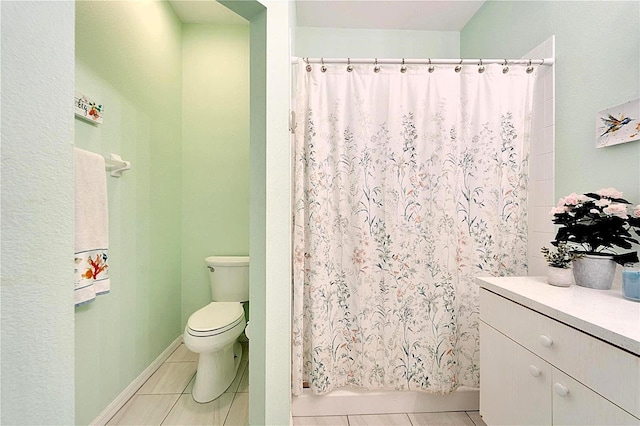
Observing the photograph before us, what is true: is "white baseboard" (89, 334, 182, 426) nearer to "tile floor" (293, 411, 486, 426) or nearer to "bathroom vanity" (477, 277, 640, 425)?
"tile floor" (293, 411, 486, 426)

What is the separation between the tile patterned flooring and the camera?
1.78 m

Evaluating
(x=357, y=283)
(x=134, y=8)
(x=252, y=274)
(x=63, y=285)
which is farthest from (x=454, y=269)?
(x=134, y=8)

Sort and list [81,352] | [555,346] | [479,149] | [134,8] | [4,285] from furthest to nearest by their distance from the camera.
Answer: [134,8] → [479,149] → [81,352] → [555,346] → [4,285]

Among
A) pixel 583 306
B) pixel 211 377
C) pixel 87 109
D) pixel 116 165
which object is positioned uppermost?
pixel 87 109

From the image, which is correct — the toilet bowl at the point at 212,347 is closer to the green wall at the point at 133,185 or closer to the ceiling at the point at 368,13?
the green wall at the point at 133,185

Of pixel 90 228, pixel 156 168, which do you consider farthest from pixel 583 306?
pixel 156 168

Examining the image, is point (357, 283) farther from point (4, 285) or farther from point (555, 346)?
point (4, 285)

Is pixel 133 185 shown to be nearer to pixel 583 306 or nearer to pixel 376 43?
pixel 376 43

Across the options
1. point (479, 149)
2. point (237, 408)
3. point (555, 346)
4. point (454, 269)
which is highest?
point (479, 149)

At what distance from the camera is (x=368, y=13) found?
8.00 ft

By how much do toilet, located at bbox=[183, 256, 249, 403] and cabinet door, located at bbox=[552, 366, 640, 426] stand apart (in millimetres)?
1677

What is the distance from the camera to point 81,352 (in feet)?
5.18

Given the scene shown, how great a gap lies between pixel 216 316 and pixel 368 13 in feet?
8.24

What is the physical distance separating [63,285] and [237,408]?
71.2 inches
